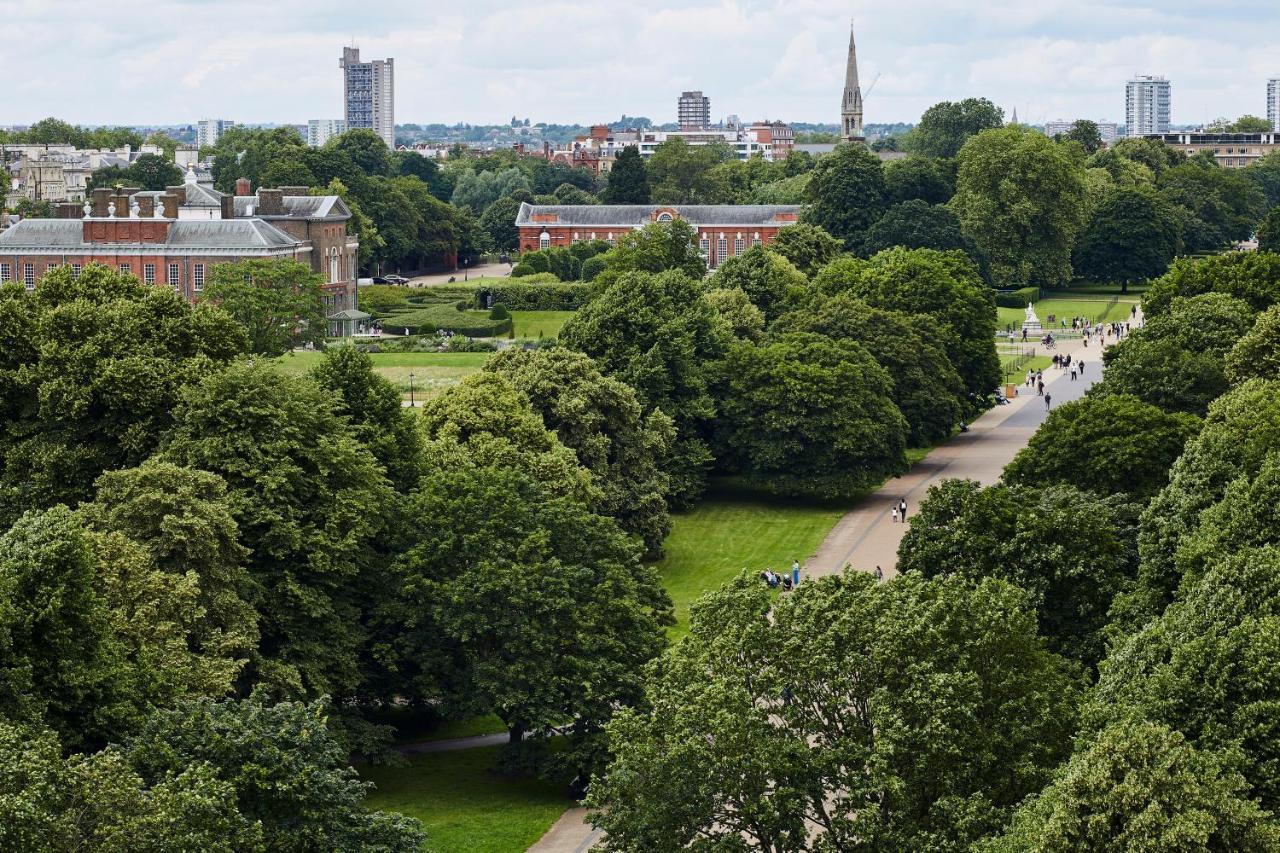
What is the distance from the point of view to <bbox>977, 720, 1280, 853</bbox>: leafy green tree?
1045 inches

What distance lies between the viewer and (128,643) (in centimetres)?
3781

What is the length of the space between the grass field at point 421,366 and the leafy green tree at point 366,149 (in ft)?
234

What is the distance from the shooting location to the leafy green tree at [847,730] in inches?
1253

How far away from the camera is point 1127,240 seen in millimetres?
142625

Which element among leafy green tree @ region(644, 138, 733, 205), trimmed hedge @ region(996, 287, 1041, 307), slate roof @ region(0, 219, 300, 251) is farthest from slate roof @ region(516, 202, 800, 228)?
slate roof @ region(0, 219, 300, 251)

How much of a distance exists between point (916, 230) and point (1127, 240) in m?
23.0

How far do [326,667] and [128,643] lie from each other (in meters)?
6.37

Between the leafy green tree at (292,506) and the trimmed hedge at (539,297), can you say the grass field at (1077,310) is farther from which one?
the leafy green tree at (292,506)

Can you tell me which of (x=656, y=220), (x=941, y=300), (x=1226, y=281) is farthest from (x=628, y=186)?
(x=1226, y=281)

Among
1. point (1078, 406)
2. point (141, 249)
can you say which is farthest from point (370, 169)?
point (1078, 406)

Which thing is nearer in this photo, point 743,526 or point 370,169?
point 743,526

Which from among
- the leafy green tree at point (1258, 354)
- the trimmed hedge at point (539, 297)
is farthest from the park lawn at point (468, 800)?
the trimmed hedge at point (539, 297)

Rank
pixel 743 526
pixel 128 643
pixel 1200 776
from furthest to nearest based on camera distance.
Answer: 1. pixel 743 526
2. pixel 128 643
3. pixel 1200 776

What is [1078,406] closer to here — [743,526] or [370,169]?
[743,526]
